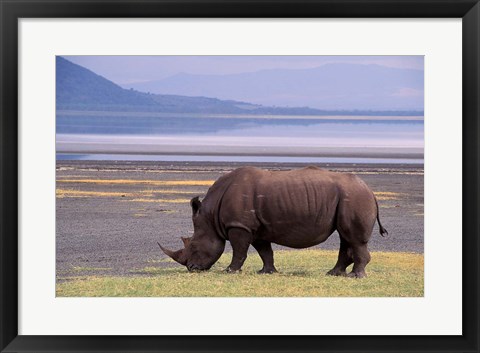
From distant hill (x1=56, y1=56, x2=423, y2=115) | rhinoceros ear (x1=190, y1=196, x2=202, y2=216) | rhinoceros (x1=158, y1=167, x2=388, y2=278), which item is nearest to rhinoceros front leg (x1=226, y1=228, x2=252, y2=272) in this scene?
rhinoceros (x1=158, y1=167, x2=388, y2=278)

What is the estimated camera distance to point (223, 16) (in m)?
12.2

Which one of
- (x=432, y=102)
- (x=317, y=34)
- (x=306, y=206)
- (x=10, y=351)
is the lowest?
(x=10, y=351)

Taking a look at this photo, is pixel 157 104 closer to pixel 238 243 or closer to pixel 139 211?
pixel 139 211

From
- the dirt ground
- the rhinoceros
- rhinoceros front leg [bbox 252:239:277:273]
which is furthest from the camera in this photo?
the dirt ground

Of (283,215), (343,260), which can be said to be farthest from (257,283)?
(343,260)

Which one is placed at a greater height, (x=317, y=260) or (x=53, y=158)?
(x=53, y=158)

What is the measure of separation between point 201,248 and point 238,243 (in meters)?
0.56

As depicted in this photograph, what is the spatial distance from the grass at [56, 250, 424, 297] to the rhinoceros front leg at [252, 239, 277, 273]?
0.64ft

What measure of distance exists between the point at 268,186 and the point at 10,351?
17.9 ft

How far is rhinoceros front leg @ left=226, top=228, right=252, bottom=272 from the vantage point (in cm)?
1647

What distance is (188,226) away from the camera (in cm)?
2433

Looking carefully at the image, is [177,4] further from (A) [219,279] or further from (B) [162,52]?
(A) [219,279]

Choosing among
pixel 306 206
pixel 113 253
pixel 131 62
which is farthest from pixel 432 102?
pixel 131 62

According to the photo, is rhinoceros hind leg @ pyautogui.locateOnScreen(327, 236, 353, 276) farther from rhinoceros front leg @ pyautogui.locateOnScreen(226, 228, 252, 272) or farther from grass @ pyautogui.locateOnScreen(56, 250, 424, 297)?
rhinoceros front leg @ pyautogui.locateOnScreen(226, 228, 252, 272)
